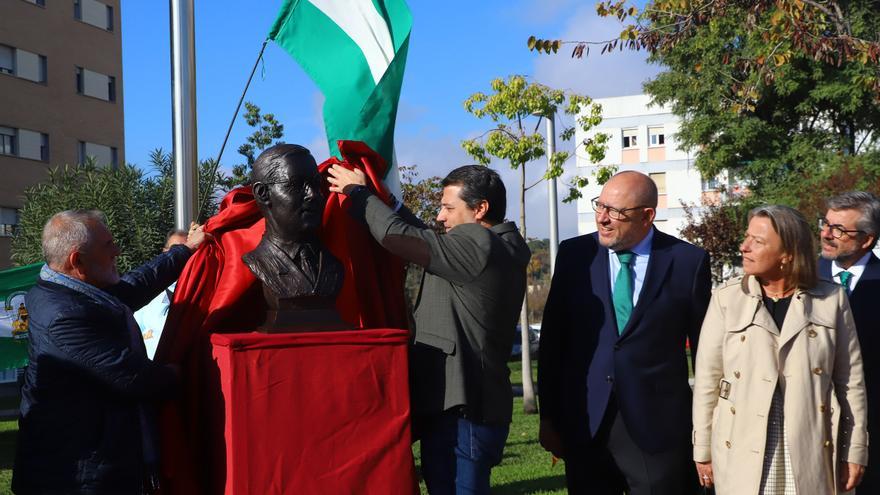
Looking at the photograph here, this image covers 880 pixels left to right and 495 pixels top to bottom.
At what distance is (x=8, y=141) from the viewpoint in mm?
30672

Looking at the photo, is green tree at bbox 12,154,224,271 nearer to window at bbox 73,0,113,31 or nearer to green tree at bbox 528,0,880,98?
green tree at bbox 528,0,880,98

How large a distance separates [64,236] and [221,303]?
25.6 inches

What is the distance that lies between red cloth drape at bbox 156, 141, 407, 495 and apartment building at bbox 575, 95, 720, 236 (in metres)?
44.4

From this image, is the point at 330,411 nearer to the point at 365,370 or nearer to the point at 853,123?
the point at 365,370

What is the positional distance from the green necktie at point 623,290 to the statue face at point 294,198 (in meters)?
1.29

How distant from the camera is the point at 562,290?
4.26 m

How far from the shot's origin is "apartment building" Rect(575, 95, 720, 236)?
4866 cm

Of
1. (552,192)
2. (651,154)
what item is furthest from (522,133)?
(651,154)

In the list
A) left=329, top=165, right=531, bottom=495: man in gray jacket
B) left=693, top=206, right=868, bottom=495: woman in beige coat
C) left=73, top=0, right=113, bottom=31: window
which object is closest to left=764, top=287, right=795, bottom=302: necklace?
left=693, top=206, right=868, bottom=495: woman in beige coat

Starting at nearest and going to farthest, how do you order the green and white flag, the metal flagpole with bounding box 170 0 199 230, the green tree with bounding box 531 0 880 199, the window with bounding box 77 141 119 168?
1. the green and white flag
2. the metal flagpole with bounding box 170 0 199 230
3. the green tree with bounding box 531 0 880 199
4. the window with bounding box 77 141 119 168

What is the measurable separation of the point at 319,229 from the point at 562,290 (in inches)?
42.9

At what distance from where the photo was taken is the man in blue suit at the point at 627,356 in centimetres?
395

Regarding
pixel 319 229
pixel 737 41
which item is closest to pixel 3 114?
Result: pixel 737 41

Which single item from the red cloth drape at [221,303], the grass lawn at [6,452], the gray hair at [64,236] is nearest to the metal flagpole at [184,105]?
the red cloth drape at [221,303]
